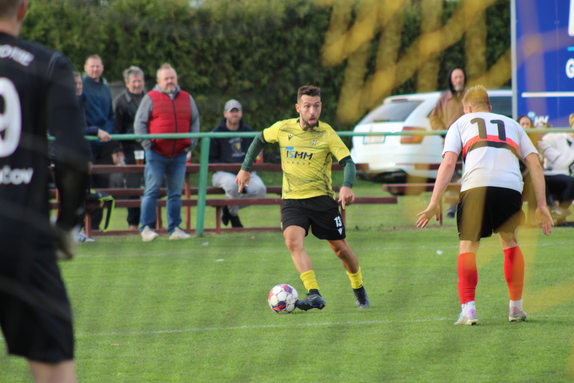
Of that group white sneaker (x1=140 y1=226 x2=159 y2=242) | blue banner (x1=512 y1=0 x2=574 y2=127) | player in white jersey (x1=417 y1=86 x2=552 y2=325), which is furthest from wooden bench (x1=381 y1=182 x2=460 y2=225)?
player in white jersey (x1=417 y1=86 x2=552 y2=325)

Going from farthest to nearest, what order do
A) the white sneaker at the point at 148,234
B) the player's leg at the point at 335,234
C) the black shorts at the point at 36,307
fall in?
the white sneaker at the point at 148,234
the player's leg at the point at 335,234
the black shorts at the point at 36,307

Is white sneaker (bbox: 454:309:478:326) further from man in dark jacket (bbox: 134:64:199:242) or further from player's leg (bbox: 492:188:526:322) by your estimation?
man in dark jacket (bbox: 134:64:199:242)

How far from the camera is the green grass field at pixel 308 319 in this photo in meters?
4.67

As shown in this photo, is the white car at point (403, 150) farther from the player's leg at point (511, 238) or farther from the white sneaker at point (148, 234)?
the player's leg at point (511, 238)

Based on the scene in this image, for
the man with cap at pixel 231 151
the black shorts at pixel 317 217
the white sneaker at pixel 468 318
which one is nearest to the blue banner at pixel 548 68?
the man with cap at pixel 231 151

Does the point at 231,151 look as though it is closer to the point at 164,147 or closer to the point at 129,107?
the point at 164,147

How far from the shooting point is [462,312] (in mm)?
5777

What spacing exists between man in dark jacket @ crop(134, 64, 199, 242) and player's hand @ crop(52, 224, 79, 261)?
292 inches

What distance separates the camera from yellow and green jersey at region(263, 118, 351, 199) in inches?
272

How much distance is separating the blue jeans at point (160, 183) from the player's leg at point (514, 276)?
5220 mm

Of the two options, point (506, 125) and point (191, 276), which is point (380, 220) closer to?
point (191, 276)

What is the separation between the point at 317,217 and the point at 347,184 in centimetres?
39

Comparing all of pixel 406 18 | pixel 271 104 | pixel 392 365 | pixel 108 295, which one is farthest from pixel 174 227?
pixel 392 365

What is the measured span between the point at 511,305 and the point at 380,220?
24.1 feet
